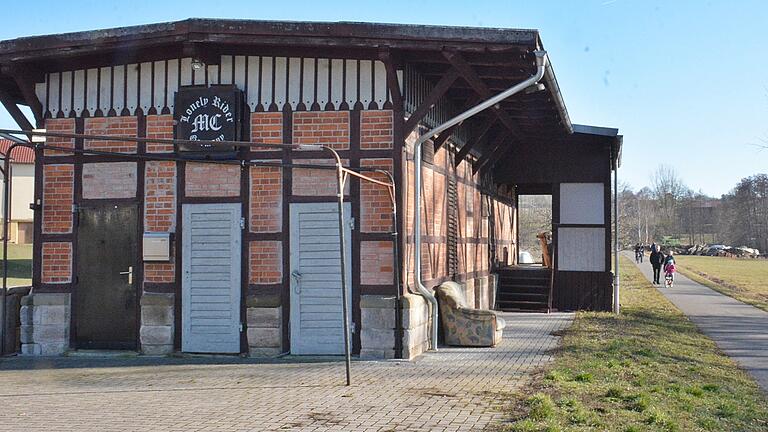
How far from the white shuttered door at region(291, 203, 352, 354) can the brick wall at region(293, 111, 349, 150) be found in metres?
0.82

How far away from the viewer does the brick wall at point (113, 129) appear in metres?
10.6

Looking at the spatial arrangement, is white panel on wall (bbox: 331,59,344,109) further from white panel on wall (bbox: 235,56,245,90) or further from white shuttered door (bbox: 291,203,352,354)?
white shuttered door (bbox: 291,203,352,354)

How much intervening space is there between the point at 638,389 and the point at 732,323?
9307 millimetres

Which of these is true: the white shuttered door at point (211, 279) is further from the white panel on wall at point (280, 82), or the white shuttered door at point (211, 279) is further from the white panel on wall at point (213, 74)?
the white panel on wall at point (213, 74)

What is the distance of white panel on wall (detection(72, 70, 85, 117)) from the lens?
10.8 metres

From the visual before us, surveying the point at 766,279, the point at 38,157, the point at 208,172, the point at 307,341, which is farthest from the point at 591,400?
the point at 766,279

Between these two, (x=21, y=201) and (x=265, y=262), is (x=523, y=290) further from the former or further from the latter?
(x=21, y=201)

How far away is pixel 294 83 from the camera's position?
1018cm

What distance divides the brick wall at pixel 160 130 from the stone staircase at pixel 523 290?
9430 mm

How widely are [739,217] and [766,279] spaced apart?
2180 inches

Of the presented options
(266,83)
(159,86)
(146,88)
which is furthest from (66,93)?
(266,83)

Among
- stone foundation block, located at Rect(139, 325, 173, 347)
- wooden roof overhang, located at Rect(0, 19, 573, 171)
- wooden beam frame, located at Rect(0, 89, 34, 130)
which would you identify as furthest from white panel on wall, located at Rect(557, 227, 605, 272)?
wooden beam frame, located at Rect(0, 89, 34, 130)

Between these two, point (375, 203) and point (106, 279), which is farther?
point (106, 279)

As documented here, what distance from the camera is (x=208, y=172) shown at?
10.3 metres
